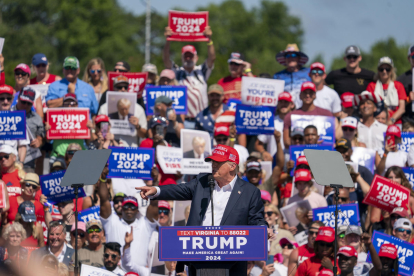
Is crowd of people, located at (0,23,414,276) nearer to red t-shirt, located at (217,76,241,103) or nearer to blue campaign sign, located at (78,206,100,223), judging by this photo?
red t-shirt, located at (217,76,241,103)

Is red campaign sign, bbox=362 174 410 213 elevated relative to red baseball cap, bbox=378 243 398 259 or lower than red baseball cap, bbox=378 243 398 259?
elevated

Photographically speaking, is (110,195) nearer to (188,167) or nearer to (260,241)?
(188,167)

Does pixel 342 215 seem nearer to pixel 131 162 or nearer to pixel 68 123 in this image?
pixel 131 162

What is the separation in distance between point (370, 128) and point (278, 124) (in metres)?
1.63

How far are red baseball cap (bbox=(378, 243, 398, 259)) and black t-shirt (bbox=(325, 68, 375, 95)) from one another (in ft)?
17.5

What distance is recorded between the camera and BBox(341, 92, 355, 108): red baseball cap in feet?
46.1

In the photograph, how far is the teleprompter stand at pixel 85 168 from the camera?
8.38 m

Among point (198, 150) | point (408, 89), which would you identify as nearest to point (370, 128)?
point (408, 89)

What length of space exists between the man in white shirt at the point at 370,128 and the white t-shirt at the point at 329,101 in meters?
0.47

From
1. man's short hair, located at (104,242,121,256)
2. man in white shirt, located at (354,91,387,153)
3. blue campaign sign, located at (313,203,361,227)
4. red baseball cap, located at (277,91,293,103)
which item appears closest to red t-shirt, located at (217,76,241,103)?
red baseball cap, located at (277,91,293,103)

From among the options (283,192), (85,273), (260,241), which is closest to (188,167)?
(283,192)

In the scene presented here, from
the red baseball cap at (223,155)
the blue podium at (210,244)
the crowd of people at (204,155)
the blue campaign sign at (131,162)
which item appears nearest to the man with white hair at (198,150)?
the crowd of people at (204,155)

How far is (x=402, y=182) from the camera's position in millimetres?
11828

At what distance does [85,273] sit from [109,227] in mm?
1987
